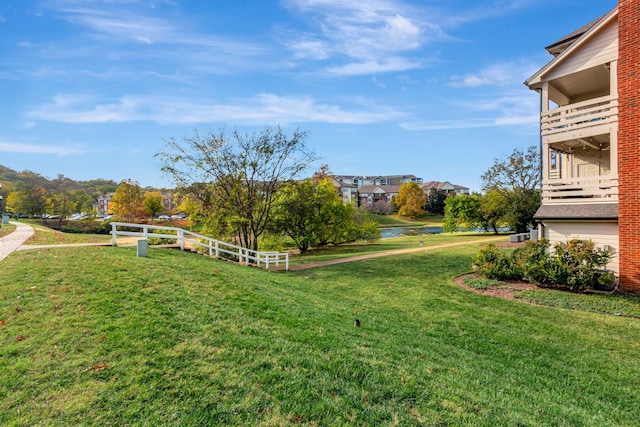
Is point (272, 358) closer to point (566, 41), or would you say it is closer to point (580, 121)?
point (580, 121)

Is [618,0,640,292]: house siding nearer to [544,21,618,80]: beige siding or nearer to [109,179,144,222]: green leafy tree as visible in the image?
[544,21,618,80]: beige siding

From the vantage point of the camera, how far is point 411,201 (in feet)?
248

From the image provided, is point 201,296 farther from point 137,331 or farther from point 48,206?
point 48,206

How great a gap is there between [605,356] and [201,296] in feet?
24.7

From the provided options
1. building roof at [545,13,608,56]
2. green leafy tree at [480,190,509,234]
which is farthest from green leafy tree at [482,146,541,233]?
building roof at [545,13,608,56]

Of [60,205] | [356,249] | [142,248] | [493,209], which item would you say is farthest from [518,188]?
[60,205]

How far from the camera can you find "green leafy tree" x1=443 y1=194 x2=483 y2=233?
39062 mm

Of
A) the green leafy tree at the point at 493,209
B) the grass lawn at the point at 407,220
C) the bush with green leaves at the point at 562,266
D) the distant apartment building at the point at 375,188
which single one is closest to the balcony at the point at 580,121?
the bush with green leaves at the point at 562,266

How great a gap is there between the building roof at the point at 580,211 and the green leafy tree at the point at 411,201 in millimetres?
65119

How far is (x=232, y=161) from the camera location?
61.4ft

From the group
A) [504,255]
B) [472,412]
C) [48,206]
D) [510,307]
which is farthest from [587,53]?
[48,206]

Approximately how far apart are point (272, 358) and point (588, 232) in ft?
37.8

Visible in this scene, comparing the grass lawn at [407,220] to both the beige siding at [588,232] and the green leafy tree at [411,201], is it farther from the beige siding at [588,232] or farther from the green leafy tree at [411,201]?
the beige siding at [588,232]

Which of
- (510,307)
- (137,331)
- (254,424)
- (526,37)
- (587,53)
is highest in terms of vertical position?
(526,37)
